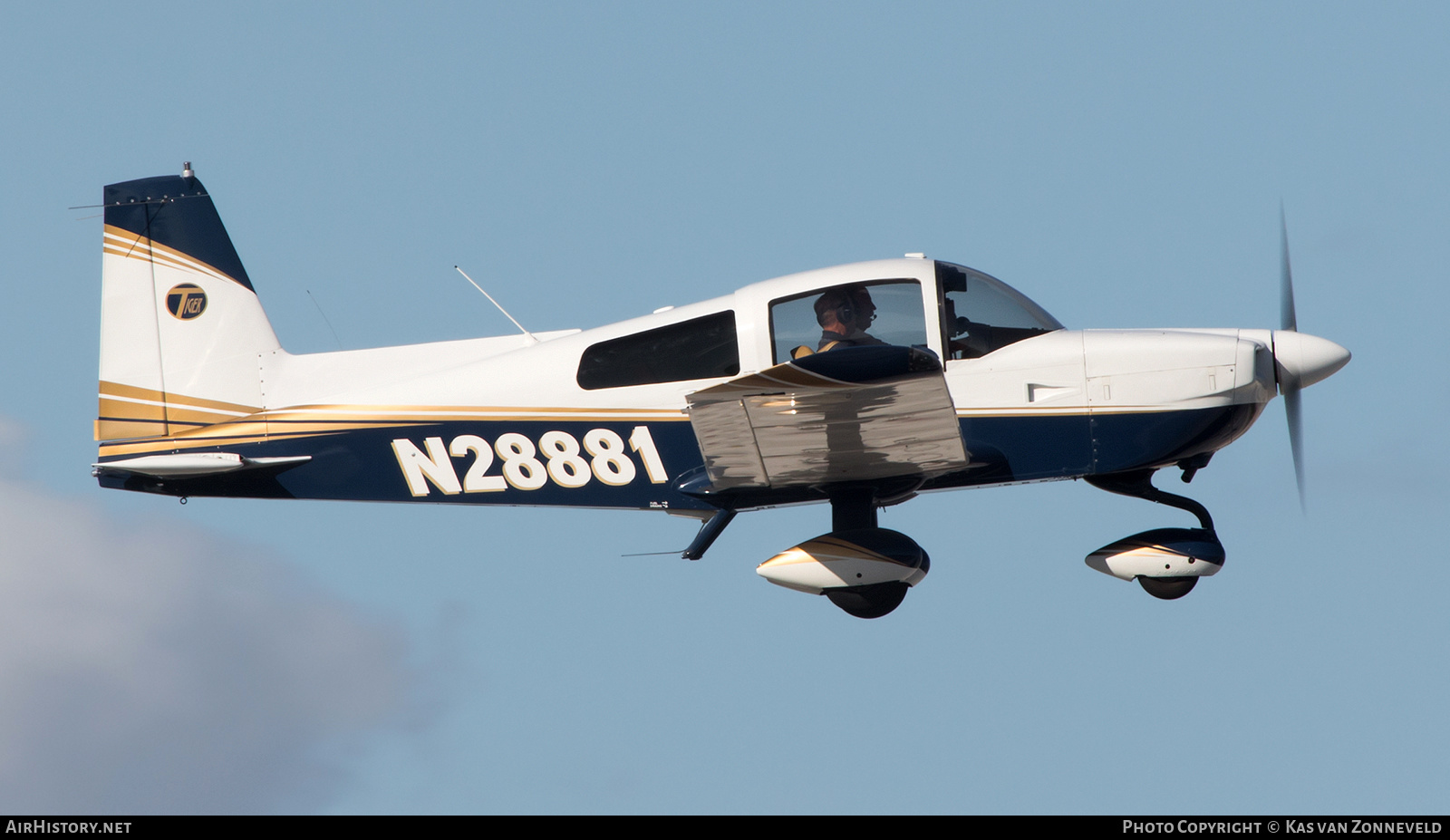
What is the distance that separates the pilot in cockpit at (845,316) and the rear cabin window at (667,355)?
0.61 metres

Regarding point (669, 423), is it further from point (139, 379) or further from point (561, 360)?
point (139, 379)

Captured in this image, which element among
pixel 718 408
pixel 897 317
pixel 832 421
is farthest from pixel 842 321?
pixel 718 408

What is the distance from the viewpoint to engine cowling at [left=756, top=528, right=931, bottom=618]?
424 inches

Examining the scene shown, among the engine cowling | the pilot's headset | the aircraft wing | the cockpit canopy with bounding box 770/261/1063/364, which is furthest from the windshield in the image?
the engine cowling

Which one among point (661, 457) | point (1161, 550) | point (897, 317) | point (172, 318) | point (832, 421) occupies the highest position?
point (172, 318)

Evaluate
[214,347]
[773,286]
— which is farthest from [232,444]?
[773,286]

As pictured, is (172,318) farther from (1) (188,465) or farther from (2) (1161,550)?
Answer: (2) (1161,550)

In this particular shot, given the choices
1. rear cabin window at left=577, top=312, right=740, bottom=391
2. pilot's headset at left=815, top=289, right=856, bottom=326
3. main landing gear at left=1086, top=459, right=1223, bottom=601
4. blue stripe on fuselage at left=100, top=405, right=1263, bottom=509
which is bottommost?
main landing gear at left=1086, top=459, right=1223, bottom=601

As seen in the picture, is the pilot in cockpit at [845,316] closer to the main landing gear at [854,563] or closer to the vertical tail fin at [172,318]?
the main landing gear at [854,563]

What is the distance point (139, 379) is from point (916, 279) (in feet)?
19.1

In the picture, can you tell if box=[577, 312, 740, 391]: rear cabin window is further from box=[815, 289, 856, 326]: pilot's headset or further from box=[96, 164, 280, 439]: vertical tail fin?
box=[96, 164, 280, 439]: vertical tail fin

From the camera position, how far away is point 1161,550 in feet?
35.9

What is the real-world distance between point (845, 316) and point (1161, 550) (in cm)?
277
